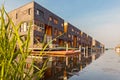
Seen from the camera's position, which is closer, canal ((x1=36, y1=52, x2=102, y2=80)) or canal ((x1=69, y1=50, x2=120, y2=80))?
canal ((x1=36, y1=52, x2=102, y2=80))

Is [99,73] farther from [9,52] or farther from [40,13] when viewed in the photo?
[40,13]

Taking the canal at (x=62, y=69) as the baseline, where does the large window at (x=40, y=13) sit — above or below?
above

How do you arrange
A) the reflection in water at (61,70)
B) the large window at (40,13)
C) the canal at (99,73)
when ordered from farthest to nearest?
1. the large window at (40,13)
2. the canal at (99,73)
3. the reflection in water at (61,70)

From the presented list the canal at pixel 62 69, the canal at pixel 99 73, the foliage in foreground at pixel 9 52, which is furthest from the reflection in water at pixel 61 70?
the foliage in foreground at pixel 9 52

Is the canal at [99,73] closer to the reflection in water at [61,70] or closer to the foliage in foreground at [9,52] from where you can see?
the reflection in water at [61,70]

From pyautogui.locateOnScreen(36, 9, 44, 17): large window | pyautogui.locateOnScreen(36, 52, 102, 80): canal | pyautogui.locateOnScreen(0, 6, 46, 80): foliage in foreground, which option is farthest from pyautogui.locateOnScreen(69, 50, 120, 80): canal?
pyautogui.locateOnScreen(36, 9, 44, 17): large window

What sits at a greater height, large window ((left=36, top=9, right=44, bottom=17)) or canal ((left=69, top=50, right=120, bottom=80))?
large window ((left=36, top=9, right=44, bottom=17))

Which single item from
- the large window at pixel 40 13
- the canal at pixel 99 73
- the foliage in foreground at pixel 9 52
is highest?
the large window at pixel 40 13

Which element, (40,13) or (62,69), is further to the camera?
(40,13)

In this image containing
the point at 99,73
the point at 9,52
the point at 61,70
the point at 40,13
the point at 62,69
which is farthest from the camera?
the point at 40,13

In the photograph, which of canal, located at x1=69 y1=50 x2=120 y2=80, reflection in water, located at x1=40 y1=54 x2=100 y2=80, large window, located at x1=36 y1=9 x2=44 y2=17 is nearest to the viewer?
reflection in water, located at x1=40 y1=54 x2=100 y2=80

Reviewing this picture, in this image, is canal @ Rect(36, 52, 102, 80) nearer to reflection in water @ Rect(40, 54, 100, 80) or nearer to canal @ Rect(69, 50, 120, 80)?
reflection in water @ Rect(40, 54, 100, 80)

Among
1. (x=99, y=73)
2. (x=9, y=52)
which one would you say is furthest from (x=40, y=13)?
(x=9, y=52)

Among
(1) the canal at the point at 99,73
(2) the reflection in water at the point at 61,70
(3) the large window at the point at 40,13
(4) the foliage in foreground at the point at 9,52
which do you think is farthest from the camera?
(3) the large window at the point at 40,13
